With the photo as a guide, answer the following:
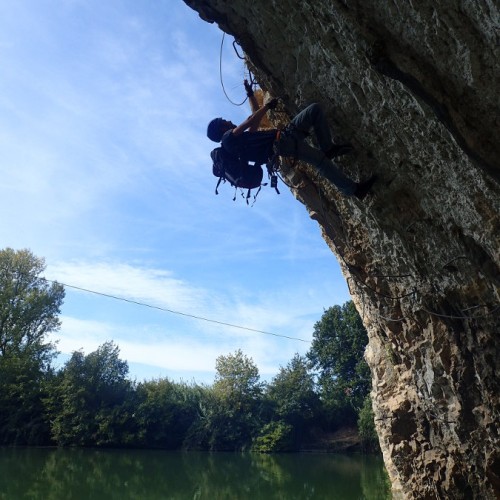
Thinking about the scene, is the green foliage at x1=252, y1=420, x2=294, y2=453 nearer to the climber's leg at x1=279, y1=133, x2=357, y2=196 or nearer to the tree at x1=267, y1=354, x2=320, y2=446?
the tree at x1=267, y1=354, x2=320, y2=446

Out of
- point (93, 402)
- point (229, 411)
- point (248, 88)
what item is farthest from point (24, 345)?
point (248, 88)

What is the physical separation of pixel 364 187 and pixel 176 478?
1893 centimetres

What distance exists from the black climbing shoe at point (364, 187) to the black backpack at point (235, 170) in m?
1.12

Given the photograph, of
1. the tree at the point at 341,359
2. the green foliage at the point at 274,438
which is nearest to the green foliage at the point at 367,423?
the tree at the point at 341,359

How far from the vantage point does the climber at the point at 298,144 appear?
471 centimetres

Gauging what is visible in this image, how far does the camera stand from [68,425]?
3169 cm

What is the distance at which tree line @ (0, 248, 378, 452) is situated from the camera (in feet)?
104

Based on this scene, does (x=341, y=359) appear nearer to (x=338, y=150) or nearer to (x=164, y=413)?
(x=164, y=413)

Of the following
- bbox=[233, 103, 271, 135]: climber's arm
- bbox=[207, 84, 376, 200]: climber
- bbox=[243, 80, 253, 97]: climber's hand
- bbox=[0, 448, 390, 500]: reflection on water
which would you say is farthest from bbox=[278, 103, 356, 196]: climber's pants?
bbox=[0, 448, 390, 500]: reflection on water

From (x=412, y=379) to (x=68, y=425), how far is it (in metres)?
30.4

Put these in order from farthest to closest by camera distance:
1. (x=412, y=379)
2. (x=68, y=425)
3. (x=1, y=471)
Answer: (x=68, y=425)
(x=1, y=471)
(x=412, y=379)

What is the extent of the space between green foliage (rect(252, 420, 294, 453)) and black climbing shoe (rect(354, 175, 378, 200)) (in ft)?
107

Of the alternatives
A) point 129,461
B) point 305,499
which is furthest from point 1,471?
point 305,499

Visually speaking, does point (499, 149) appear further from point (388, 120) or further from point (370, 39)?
point (370, 39)
